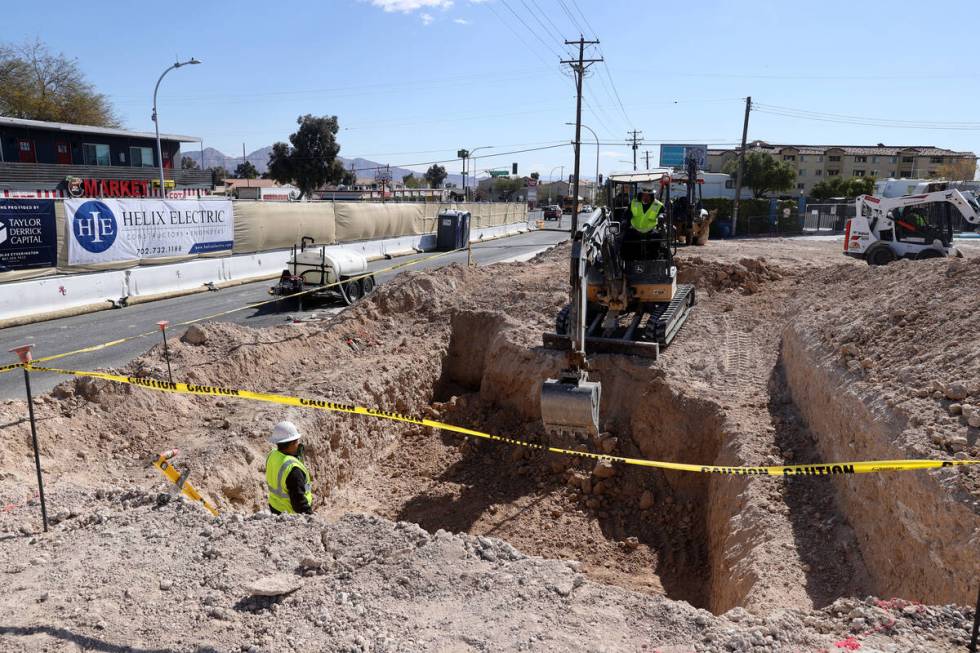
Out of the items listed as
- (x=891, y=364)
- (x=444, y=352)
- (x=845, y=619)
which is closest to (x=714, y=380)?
(x=891, y=364)

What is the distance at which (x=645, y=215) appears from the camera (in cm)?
1124

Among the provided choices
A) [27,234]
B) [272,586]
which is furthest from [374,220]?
[272,586]

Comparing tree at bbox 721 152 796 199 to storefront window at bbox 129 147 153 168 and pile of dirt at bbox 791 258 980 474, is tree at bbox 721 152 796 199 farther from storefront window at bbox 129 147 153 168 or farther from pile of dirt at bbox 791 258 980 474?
pile of dirt at bbox 791 258 980 474

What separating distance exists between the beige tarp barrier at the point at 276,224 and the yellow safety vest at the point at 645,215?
1676 cm

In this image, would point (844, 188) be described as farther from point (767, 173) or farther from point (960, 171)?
point (960, 171)

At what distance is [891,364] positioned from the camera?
307 inches

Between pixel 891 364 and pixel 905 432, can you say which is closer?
pixel 905 432

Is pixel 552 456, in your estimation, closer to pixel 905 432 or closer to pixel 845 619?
pixel 905 432

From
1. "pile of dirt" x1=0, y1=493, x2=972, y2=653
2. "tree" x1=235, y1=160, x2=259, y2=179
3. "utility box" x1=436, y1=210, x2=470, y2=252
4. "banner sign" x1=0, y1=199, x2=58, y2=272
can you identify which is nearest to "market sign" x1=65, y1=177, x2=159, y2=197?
"utility box" x1=436, y1=210, x2=470, y2=252

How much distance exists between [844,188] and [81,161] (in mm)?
64749

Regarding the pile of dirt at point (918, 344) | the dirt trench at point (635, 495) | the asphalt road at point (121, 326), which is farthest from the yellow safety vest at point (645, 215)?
the asphalt road at point (121, 326)

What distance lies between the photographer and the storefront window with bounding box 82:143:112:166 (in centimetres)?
4231

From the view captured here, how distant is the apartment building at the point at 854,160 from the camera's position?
3231 inches

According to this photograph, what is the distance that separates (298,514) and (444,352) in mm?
7608
